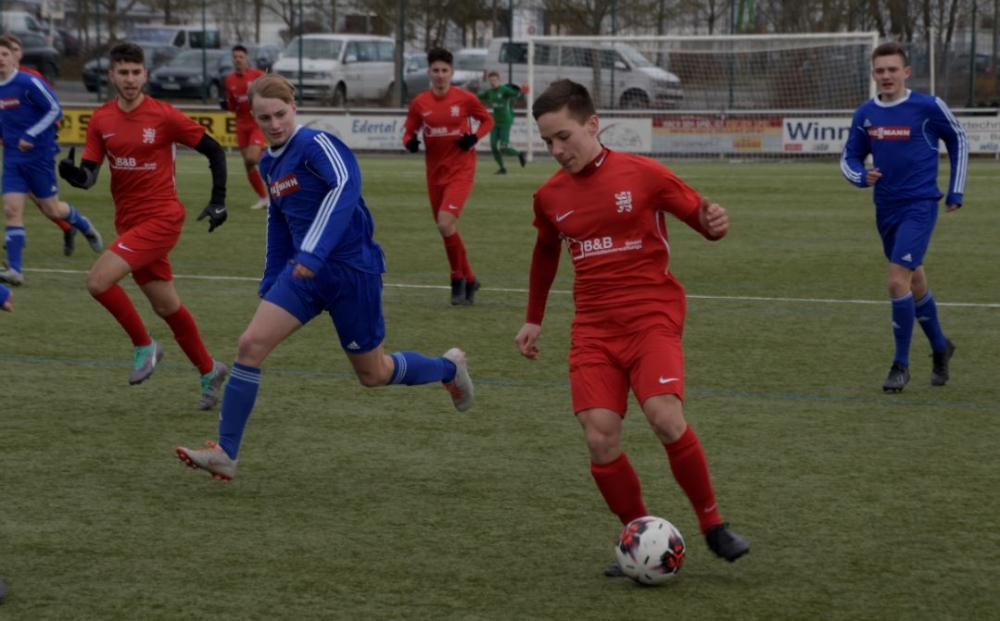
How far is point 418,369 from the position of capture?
21.8 ft

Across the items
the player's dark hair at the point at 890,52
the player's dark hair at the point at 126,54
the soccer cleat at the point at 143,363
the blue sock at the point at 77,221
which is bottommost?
the soccer cleat at the point at 143,363

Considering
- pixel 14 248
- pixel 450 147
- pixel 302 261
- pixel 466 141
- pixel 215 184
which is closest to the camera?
pixel 302 261

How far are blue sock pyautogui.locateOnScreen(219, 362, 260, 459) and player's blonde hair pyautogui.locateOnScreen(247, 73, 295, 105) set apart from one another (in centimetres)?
111

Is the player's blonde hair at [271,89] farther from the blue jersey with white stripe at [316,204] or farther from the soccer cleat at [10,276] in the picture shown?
the soccer cleat at [10,276]

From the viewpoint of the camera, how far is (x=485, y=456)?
653 cm

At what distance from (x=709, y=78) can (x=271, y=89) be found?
988 inches

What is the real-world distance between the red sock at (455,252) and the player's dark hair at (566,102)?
633 cm

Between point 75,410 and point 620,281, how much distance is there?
3725mm

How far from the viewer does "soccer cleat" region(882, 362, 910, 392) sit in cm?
793

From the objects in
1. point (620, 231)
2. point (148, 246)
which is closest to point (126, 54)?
point (148, 246)

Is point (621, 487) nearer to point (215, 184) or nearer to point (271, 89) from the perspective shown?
point (271, 89)

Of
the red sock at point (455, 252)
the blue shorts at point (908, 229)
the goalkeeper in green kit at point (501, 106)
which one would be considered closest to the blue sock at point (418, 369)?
the blue shorts at point (908, 229)

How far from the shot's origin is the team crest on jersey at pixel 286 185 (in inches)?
239

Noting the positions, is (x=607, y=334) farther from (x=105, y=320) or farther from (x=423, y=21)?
(x=423, y=21)
